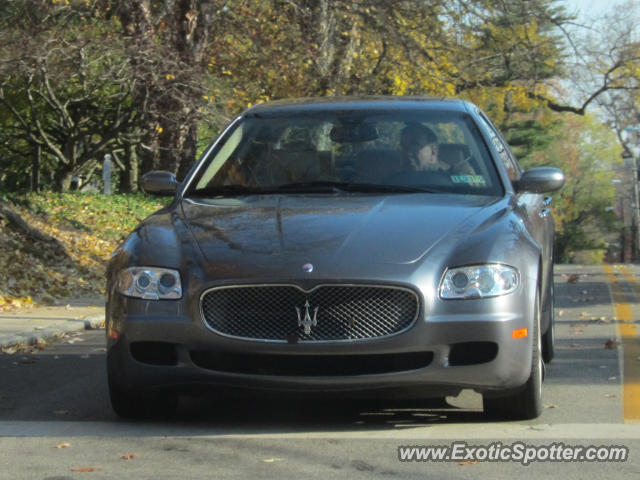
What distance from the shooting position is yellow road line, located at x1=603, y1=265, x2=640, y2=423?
20.2 ft

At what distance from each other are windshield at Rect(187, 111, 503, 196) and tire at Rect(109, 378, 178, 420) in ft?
4.21

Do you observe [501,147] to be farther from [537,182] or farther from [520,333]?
[520,333]

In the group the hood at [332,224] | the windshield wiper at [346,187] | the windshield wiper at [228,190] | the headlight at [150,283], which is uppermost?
the windshield wiper at [346,187]

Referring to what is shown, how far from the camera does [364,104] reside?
279 inches

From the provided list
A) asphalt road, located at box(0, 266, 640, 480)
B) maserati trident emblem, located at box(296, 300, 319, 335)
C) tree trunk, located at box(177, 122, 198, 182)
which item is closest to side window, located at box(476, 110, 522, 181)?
asphalt road, located at box(0, 266, 640, 480)

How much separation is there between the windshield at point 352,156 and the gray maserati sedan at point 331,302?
10.5 inches

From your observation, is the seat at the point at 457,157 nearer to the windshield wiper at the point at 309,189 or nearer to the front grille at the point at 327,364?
the windshield wiper at the point at 309,189

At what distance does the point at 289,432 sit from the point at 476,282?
1112mm

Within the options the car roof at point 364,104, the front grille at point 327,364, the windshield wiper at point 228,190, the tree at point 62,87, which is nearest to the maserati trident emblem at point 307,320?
the front grille at point 327,364

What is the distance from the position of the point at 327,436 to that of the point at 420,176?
1.73 metres

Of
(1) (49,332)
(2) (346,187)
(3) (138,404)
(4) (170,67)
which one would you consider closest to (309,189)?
(2) (346,187)

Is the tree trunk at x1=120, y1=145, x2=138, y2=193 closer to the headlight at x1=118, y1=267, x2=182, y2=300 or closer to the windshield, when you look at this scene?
the windshield

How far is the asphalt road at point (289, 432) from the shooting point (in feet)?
15.4

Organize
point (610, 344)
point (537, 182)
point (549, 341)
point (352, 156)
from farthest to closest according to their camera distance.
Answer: point (610, 344)
point (549, 341)
point (352, 156)
point (537, 182)
